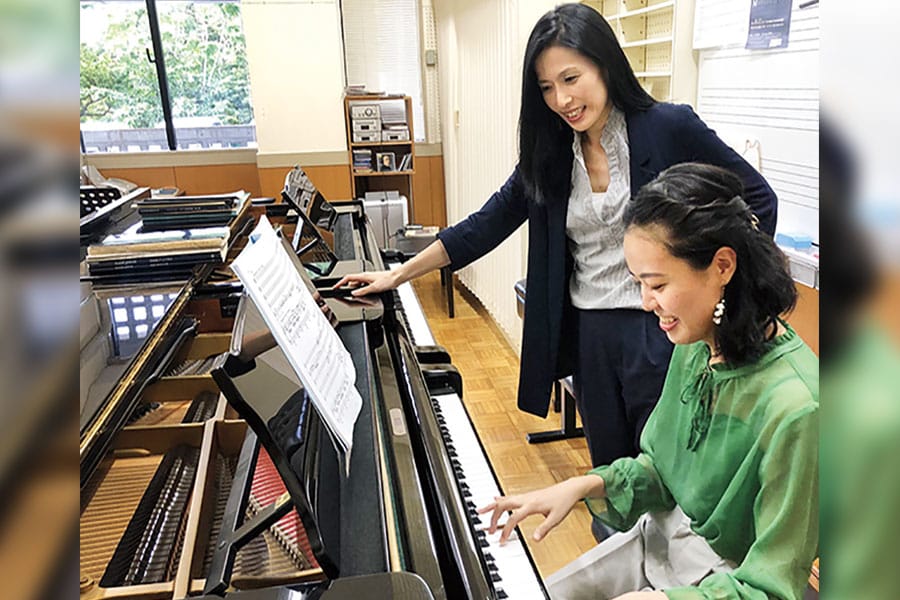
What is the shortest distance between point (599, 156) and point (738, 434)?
83cm

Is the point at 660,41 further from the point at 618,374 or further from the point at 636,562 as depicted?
the point at 636,562

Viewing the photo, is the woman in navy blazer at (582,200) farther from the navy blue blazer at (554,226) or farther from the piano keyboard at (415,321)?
the piano keyboard at (415,321)

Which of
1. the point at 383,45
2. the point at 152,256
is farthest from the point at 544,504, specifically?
the point at 383,45

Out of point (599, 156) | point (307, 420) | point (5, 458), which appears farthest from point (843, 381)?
point (599, 156)

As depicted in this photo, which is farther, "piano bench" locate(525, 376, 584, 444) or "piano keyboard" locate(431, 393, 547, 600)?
"piano bench" locate(525, 376, 584, 444)

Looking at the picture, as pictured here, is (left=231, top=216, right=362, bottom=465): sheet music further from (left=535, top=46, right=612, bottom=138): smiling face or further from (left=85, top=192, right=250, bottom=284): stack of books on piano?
(left=85, top=192, right=250, bottom=284): stack of books on piano

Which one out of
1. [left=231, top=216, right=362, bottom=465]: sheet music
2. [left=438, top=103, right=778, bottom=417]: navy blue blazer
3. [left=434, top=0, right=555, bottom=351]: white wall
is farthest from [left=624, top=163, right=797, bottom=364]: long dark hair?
[left=434, top=0, right=555, bottom=351]: white wall

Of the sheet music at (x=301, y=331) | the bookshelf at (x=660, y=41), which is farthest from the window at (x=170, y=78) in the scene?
the sheet music at (x=301, y=331)

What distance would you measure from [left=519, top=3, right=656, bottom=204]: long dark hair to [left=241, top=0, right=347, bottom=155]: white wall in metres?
3.41

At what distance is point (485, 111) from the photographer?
4000 millimetres

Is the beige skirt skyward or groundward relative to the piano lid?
groundward

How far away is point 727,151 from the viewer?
5.15ft

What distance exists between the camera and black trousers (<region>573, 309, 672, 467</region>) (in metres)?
1.68

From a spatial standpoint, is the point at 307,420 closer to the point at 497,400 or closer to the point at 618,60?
the point at 618,60
